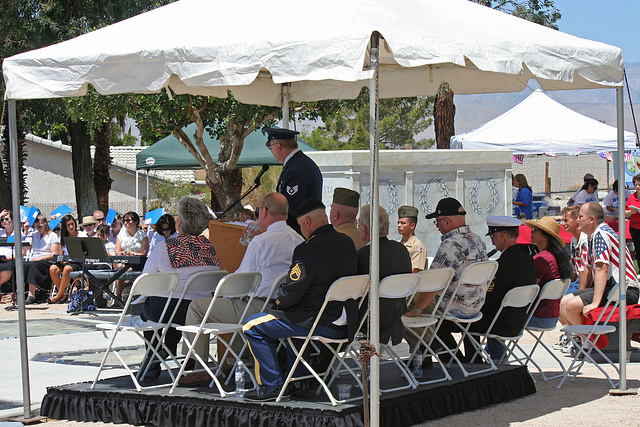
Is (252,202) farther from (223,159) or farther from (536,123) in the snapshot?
(536,123)

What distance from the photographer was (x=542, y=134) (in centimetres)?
1848

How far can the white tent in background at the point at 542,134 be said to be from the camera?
17.9 m

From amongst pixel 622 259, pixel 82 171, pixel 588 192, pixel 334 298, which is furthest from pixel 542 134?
pixel 334 298

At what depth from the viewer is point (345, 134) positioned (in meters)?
56.1

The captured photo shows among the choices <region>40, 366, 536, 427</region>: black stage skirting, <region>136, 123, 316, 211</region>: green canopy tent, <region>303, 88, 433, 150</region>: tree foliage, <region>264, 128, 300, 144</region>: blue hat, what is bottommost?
<region>40, 366, 536, 427</region>: black stage skirting

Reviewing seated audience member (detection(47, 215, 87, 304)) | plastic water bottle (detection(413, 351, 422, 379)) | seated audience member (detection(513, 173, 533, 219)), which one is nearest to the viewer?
plastic water bottle (detection(413, 351, 422, 379))

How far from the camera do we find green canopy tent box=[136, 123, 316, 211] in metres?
19.4

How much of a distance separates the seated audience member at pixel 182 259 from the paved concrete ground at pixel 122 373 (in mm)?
973

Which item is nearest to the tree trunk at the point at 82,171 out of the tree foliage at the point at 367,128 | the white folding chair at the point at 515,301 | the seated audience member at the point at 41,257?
the seated audience member at the point at 41,257

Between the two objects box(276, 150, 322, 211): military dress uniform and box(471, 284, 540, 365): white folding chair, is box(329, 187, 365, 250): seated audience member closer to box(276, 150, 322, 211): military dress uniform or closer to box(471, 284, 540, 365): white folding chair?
box(276, 150, 322, 211): military dress uniform

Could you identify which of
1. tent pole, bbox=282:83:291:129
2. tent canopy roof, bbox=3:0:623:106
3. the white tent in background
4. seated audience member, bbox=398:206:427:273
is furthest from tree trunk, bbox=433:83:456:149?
tent canopy roof, bbox=3:0:623:106

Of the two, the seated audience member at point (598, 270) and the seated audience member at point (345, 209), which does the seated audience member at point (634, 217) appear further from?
the seated audience member at point (345, 209)

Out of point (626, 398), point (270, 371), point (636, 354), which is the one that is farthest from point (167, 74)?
point (636, 354)

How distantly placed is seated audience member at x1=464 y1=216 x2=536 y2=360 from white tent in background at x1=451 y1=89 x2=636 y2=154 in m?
10.9
